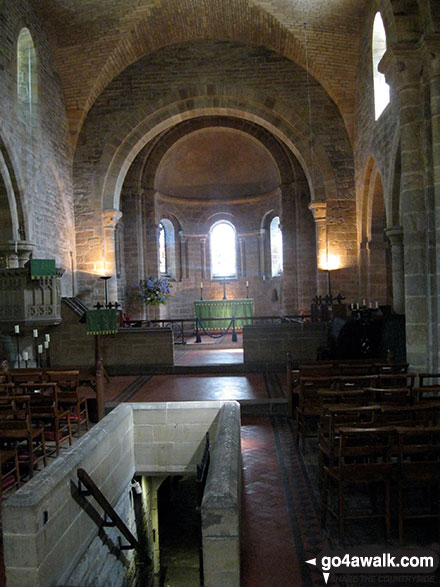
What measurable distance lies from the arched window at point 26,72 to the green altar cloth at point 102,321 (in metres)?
5.75

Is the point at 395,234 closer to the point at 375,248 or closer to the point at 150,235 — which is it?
the point at 375,248

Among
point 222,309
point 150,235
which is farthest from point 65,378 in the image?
point 150,235

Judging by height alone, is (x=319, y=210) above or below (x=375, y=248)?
above

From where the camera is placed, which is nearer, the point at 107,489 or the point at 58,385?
the point at 107,489

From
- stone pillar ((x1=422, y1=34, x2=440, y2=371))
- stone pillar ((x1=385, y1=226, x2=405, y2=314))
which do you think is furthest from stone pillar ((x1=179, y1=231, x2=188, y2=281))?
stone pillar ((x1=422, y1=34, x2=440, y2=371))

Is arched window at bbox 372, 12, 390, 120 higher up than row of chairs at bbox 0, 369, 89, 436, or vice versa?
arched window at bbox 372, 12, 390, 120

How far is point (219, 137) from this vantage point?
69.2 ft

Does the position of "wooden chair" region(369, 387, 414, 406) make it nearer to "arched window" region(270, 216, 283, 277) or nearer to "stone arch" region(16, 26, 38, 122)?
"stone arch" region(16, 26, 38, 122)

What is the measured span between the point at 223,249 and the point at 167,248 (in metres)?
2.76

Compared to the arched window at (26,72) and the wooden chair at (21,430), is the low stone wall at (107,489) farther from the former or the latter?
the arched window at (26,72)

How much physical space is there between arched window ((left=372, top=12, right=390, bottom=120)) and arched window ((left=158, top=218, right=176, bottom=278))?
11.8 m

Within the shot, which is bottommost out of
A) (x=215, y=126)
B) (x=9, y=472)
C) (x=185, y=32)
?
(x=9, y=472)

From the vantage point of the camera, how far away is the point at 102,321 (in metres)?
11.8

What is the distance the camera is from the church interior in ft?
14.8
